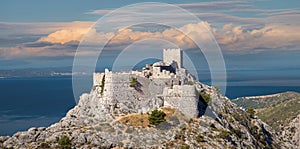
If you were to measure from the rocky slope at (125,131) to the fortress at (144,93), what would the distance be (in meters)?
0.83

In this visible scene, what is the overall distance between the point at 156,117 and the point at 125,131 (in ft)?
13.0

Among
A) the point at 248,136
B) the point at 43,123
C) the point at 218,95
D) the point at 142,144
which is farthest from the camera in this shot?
the point at 43,123

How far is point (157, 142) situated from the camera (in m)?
52.0

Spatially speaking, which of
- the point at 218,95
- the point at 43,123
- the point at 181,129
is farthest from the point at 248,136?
the point at 43,123

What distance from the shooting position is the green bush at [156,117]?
53188 millimetres

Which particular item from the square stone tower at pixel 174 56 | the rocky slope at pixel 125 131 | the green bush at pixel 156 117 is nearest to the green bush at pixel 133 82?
the rocky slope at pixel 125 131

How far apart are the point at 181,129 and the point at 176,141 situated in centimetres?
221

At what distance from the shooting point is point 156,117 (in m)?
53.2

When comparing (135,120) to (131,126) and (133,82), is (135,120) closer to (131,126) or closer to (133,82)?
(131,126)

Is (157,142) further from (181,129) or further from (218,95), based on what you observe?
(218,95)

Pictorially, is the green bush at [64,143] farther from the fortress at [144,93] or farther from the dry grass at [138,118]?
the fortress at [144,93]

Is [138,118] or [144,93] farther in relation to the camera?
[144,93]

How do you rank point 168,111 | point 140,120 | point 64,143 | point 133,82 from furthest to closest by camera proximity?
point 133,82 → point 168,111 → point 140,120 → point 64,143

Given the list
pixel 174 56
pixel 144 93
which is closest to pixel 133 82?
pixel 144 93
